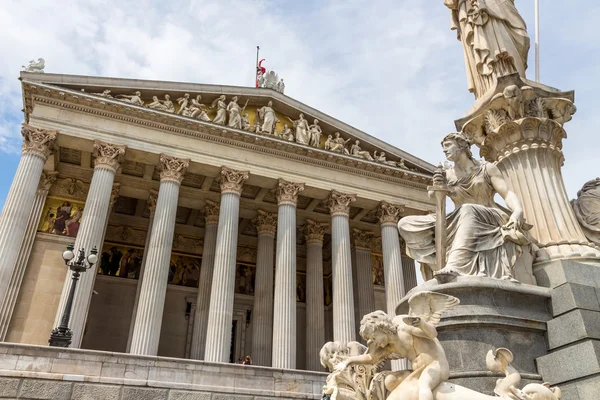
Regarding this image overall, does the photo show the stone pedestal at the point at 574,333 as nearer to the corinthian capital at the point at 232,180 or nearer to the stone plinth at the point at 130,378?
the stone plinth at the point at 130,378

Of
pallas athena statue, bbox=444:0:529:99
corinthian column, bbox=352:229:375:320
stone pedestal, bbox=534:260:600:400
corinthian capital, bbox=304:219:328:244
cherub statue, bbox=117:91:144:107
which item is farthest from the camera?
corinthian capital, bbox=304:219:328:244

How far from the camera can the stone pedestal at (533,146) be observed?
6348 mm

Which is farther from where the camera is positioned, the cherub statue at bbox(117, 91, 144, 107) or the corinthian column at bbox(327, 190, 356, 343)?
the cherub statue at bbox(117, 91, 144, 107)

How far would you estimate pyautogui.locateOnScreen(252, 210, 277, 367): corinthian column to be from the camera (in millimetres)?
23766

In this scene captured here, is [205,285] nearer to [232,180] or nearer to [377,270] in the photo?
[232,180]

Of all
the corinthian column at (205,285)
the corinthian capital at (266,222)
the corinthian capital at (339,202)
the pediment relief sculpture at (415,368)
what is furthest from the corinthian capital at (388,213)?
the pediment relief sculpture at (415,368)

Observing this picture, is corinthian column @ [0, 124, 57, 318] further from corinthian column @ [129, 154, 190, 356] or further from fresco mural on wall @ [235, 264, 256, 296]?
fresco mural on wall @ [235, 264, 256, 296]

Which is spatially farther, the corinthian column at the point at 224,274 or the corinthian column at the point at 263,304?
the corinthian column at the point at 263,304

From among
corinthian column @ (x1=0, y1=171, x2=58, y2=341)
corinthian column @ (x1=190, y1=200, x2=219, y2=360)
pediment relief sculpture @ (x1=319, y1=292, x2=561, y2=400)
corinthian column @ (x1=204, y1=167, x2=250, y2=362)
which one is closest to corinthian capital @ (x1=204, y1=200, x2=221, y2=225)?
corinthian column @ (x1=190, y1=200, x2=219, y2=360)

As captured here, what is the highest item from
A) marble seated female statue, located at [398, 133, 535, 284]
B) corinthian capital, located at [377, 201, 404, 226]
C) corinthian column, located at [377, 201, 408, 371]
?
corinthian capital, located at [377, 201, 404, 226]

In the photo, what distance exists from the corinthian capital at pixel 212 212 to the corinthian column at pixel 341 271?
6.29 meters

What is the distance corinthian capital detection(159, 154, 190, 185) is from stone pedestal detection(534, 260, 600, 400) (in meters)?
19.7

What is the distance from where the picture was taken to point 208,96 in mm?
26469

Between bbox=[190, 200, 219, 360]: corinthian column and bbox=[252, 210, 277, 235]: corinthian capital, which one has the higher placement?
bbox=[252, 210, 277, 235]: corinthian capital
